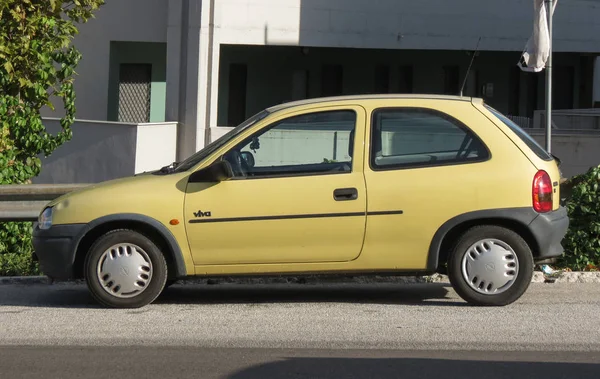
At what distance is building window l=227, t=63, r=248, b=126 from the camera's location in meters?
27.8

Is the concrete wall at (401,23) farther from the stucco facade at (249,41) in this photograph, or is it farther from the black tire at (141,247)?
the black tire at (141,247)

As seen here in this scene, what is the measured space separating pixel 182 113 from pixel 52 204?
536 inches

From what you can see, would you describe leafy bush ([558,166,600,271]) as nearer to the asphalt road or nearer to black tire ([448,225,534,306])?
the asphalt road

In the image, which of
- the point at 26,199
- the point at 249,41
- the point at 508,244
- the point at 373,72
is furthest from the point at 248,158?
the point at 373,72

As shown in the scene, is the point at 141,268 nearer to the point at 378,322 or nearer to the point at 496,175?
the point at 378,322

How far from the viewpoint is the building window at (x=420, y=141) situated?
8539 millimetres

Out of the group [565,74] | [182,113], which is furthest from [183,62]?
[565,74]

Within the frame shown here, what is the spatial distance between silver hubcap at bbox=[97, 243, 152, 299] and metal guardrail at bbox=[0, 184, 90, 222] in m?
2.36

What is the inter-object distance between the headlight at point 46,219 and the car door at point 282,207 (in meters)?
1.16

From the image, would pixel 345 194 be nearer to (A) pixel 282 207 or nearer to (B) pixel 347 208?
(B) pixel 347 208

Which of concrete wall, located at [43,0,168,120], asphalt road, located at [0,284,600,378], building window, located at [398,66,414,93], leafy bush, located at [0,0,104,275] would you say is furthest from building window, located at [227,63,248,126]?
asphalt road, located at [0,284,600,378]

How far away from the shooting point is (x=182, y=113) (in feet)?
73.6

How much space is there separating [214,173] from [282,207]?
0.58 meters

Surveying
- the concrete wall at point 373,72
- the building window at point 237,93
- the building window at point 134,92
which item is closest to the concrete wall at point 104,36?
the building window at point 134,92
